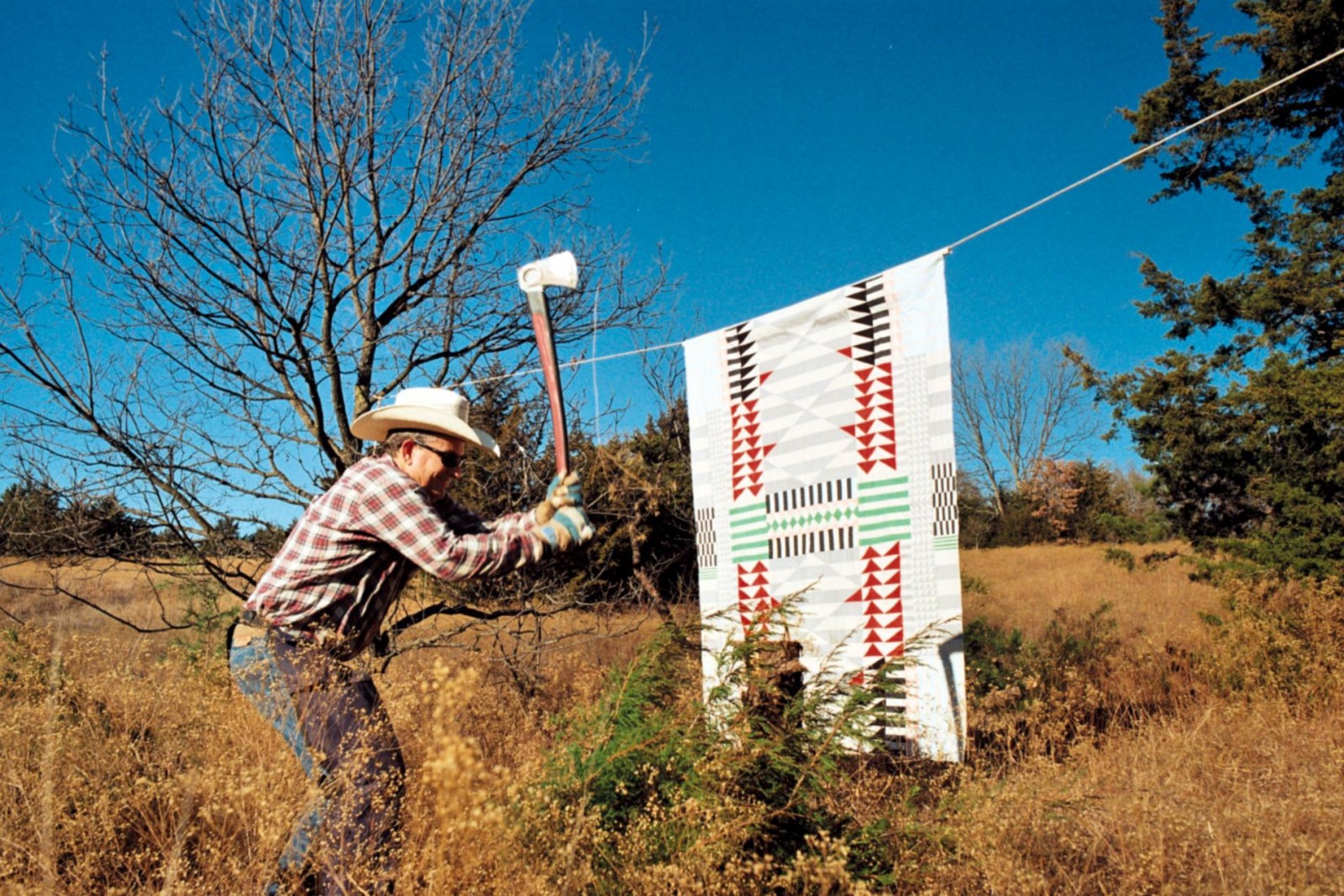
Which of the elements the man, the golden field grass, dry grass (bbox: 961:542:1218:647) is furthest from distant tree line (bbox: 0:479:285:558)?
dry grass (bbox: 961:542:1218:647)

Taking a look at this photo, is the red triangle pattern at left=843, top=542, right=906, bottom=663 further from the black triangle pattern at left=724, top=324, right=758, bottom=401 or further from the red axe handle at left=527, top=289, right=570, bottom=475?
the red axe handle at left=527, top=289, right=570, bottom=475

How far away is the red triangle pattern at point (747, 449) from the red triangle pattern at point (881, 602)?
0.78m

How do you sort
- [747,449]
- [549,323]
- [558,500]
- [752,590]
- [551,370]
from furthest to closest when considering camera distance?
[747,449] < [752,590] < [549,323] < [551,370] < [558,500]

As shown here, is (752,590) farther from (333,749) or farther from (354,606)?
(333,749)

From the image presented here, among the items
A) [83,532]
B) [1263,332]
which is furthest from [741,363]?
[1263,332]

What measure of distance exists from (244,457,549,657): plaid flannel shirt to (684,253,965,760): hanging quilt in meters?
1.08

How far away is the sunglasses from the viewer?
8.82 ft

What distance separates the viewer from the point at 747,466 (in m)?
4.32

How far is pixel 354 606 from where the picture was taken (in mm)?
2531

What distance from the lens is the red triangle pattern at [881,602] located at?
3.60m

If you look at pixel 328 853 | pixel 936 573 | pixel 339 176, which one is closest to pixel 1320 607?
pixel 936 573

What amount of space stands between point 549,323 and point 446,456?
716mm

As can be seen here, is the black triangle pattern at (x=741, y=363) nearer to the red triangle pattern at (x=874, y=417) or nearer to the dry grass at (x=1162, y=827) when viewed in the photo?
the red triangle pattern at (x=874, y=417)

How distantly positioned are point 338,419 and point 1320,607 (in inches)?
251
